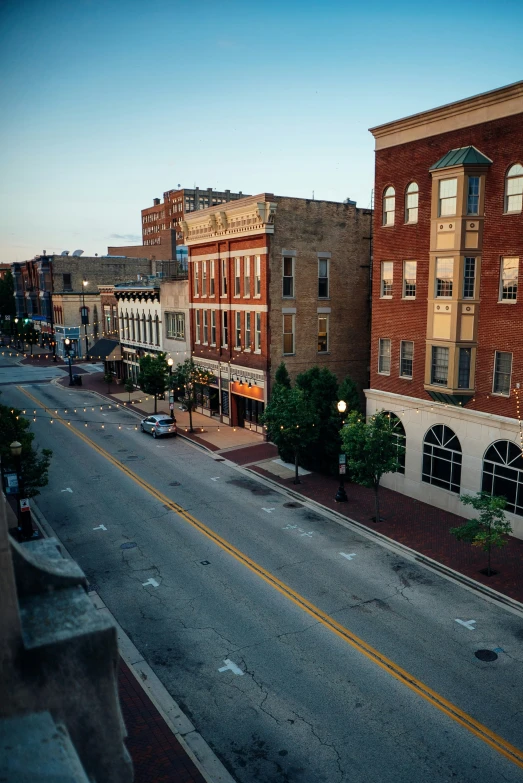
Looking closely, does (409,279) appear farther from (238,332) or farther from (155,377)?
(155,377)

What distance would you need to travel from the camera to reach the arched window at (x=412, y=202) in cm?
2461

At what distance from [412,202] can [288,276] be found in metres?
12.3

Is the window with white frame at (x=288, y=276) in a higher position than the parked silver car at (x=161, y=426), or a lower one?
higher

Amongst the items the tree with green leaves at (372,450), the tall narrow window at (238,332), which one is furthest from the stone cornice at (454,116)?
the tall narrow window at (238,332)

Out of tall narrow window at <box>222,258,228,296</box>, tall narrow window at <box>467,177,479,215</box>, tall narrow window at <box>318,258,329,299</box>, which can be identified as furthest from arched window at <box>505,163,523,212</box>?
tall narrow window at <box>222,258,228,296</box>

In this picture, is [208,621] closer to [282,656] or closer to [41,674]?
[282,656]

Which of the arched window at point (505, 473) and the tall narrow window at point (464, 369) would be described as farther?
the tall narrow window at point (464, 369)

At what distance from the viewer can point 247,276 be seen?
123 feet

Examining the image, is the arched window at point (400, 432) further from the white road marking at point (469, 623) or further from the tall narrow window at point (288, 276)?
the tall narrow window at point (288, 276)

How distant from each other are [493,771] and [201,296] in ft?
121

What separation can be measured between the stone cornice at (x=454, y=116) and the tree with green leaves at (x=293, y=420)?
39.7ft

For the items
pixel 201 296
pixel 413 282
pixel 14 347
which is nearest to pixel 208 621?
pixel 413 282

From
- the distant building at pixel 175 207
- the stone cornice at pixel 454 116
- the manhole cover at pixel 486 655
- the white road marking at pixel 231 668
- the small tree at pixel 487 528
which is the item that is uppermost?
the distant building at pixel 175 207

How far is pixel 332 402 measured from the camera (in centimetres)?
2911
